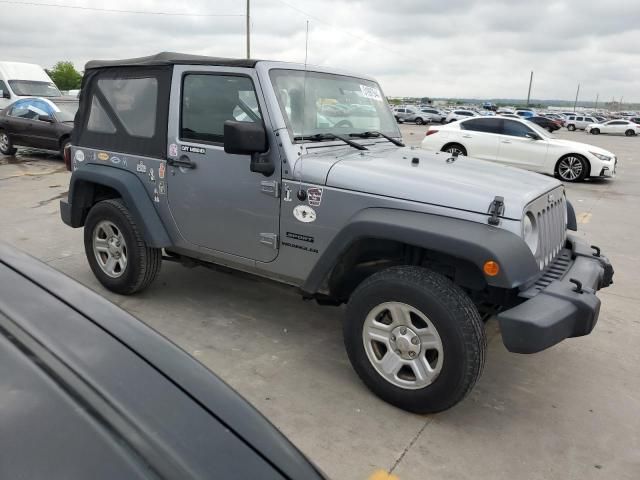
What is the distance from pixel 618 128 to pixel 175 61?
139 feet

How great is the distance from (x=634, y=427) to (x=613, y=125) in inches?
1664

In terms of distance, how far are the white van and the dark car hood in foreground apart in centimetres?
1692

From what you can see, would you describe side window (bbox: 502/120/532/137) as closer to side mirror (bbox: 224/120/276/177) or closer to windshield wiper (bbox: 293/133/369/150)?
windshield wiper (bbox: 293/133/369/150)

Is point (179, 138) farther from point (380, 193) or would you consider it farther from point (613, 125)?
point (613, 125)

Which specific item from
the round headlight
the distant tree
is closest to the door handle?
the round headlight

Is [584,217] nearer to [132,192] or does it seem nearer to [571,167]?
[571,167]

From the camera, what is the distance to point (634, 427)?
3.02 m

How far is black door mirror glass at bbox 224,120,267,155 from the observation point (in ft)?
10.4

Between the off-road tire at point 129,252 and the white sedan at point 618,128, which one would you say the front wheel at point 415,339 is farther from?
the white sedan at point 618,128

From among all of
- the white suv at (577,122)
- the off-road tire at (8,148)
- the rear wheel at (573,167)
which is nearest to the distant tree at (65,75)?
the white suv at (577,122)

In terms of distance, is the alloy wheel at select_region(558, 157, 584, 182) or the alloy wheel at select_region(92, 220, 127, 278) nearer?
the alloy wheel at select_region(92, 220, 127, 278)

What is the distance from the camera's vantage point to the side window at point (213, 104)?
361 centimetres

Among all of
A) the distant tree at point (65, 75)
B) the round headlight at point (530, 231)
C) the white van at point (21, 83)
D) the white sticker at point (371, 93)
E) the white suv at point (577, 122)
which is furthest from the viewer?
the distant tree at point (65, 75)

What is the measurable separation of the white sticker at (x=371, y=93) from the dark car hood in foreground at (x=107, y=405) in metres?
3.19
